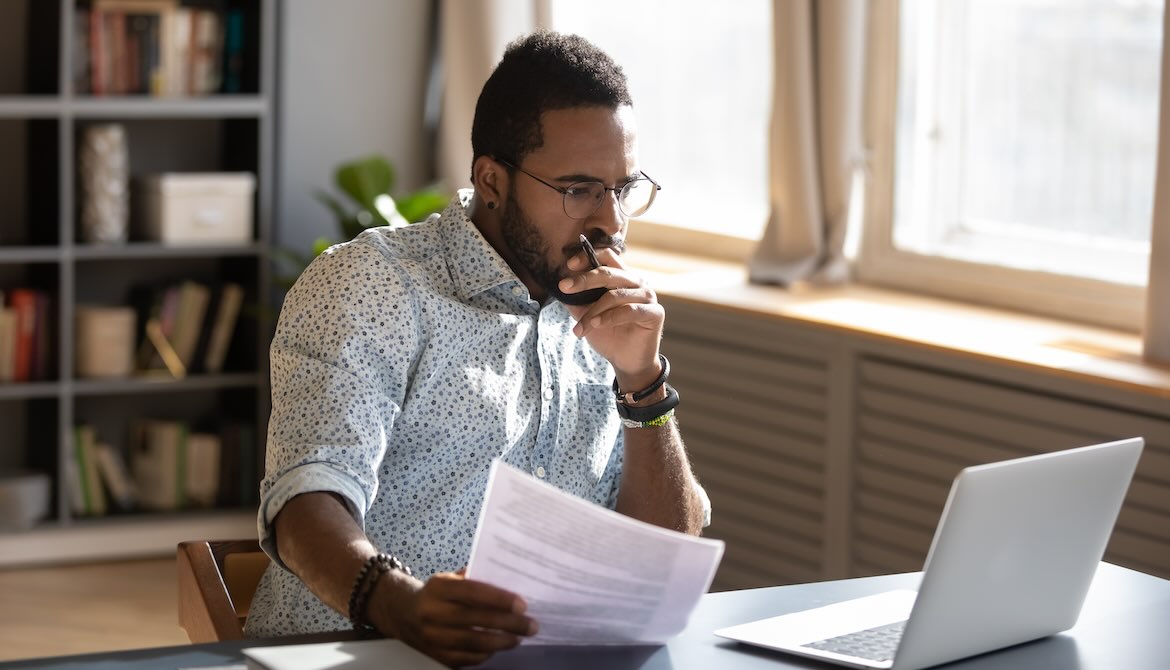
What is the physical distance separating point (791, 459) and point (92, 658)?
222cm

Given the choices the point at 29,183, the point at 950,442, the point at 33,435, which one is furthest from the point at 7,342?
the point at 950,442

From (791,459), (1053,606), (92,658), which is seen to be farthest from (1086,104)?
(92,658)

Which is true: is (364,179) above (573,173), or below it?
below

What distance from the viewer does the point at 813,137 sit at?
3.56m

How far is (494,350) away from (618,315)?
0.67ft

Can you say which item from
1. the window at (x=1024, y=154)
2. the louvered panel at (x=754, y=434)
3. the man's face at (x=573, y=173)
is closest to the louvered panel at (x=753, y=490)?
the louvered panel at (x=754, y=434)

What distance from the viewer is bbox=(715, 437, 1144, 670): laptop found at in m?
1.31

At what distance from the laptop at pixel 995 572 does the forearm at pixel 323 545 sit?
1.17 feet

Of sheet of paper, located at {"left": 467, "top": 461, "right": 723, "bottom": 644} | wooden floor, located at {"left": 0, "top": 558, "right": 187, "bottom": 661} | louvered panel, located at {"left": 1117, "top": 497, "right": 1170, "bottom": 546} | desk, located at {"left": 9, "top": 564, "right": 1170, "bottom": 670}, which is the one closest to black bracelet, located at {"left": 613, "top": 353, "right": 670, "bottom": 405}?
desk, located at {"left": 9, "top": 564, "right": 1170, "bottom": 670}

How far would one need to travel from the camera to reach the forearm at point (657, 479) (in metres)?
1.91

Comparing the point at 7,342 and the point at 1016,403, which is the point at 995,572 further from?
the point at 7,342

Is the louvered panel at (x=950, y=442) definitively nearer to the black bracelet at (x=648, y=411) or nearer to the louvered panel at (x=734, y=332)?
the louvered panel at (x=734, y=332)

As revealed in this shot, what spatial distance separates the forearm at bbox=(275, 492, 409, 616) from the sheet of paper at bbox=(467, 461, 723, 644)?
0.23 meters

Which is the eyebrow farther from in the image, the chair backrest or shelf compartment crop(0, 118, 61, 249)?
shelf compartment crop(0, 118, 61, 249)
